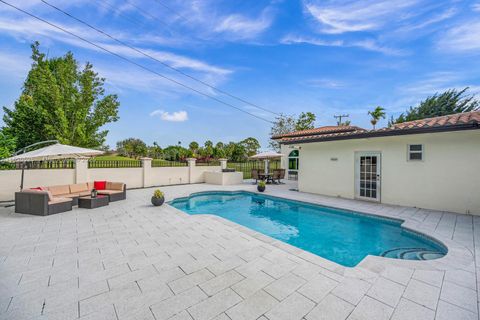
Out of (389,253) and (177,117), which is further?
(177,117)

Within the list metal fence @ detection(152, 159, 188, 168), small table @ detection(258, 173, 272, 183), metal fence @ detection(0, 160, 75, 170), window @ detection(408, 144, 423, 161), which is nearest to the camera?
window @ detection(408, 144, 423, 161)

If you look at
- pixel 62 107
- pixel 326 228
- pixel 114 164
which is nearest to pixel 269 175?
pixel 326 228

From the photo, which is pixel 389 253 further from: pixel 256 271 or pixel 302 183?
pixel 302 183

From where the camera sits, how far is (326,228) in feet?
21.4

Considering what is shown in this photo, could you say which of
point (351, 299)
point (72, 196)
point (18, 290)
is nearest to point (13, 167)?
point (72, 196)

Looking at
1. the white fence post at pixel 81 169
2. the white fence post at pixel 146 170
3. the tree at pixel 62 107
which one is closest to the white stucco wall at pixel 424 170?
the white fence post at pixel 146 170

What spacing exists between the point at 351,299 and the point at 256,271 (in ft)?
4.56

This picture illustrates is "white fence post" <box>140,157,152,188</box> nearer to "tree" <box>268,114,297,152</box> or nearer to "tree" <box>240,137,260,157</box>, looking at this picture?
"tree" <box>268,114,297,152</box>

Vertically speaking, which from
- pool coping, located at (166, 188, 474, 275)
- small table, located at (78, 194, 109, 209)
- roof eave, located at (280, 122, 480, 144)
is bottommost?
pool coping, located at (166, 188, 474, 275)

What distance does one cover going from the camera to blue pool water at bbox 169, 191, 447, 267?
15.8 ft

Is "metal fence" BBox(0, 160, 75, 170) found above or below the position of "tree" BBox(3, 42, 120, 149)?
below

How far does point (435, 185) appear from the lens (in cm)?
742

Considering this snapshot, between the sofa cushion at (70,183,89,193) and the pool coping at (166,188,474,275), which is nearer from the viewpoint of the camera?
the pool coping at (166,188,474,275)

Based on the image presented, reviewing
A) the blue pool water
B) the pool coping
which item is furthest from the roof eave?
the pool coping
